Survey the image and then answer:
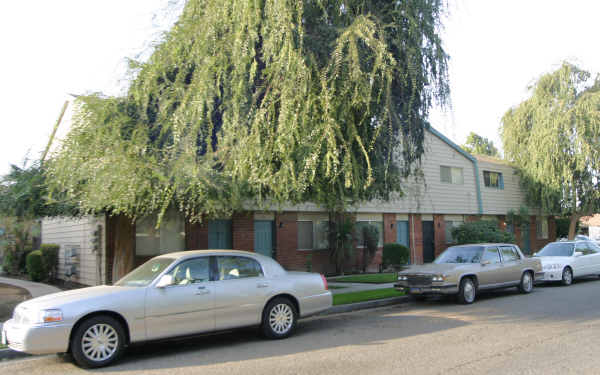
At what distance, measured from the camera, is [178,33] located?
31.1 ft

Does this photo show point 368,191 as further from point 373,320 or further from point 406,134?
point 373,320

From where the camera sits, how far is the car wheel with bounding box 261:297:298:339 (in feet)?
26.2

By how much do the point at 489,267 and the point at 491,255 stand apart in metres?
0.45

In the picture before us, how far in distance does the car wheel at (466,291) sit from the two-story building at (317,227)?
247cm

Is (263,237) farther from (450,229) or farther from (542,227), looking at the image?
(542,227)

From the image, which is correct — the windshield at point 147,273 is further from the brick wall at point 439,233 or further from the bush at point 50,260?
the brick wall at point 439,233

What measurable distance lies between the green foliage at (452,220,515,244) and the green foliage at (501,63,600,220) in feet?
14.9

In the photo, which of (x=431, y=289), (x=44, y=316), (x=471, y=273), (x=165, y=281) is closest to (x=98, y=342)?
(x=44, y=316)

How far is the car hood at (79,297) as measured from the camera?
253 inches

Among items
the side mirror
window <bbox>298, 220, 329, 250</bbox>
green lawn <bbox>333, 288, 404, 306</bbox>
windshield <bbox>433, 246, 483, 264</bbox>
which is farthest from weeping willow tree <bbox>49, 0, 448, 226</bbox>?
window <bbox>298, 220, 329, 250</bbox>

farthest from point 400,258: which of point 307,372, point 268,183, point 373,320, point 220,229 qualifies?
point 307,372

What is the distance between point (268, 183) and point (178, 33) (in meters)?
3.61

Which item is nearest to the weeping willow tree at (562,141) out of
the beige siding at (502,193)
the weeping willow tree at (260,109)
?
the beige siding at (502,193)

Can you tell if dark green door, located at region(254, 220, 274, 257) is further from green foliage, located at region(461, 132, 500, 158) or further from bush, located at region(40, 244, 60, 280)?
green foliage, located at region(461, 132, 500, 158)
